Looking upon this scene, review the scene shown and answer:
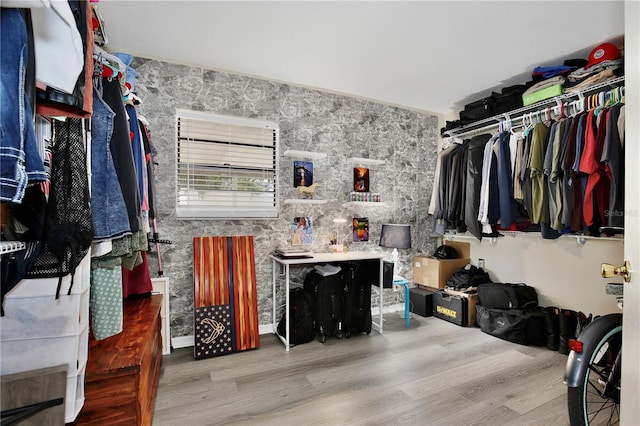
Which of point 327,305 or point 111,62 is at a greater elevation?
point 111,62

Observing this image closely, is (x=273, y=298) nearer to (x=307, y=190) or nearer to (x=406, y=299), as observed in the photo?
(x=307, y=190)

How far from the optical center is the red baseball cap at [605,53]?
2.43 m

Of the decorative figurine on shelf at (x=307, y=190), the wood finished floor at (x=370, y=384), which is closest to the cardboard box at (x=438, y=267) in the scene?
the wood finished floor at (x=370, y=384)

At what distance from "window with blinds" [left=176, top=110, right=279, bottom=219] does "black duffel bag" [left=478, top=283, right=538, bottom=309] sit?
2348mm

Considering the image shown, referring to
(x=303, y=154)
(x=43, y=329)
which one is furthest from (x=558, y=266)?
(x=43, y=329)

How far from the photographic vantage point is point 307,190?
126 inches

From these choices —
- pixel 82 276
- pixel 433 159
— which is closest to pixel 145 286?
pixel 82 276

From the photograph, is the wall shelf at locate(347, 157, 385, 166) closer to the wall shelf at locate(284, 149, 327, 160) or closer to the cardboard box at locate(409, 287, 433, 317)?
the wall shelf at locate(284, 149, 327, 160)

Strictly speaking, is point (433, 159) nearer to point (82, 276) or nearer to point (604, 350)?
point (604, 350)

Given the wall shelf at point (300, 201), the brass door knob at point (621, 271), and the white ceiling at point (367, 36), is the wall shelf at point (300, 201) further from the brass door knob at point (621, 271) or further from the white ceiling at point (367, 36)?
the brass door knob at point (621, 271)

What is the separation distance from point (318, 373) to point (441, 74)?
2.92 m

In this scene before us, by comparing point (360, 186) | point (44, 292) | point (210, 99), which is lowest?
point (44, 292)

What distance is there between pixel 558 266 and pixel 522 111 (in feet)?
5.13

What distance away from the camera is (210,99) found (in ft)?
9.66
